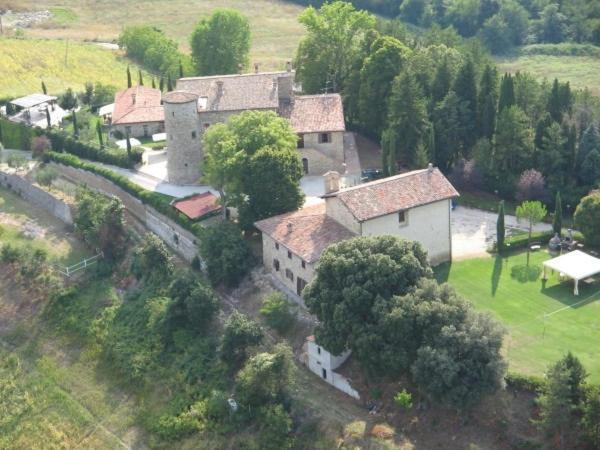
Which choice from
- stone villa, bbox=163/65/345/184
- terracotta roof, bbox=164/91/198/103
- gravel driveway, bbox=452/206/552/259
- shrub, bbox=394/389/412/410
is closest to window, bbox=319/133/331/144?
stone villa, bbox=163/65/345/184

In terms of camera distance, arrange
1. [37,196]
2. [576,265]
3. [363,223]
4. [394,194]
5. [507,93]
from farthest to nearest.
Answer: [37,196]
[507,93]
[394,194]
[363,223]
[576,265]

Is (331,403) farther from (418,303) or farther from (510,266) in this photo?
(510,266)

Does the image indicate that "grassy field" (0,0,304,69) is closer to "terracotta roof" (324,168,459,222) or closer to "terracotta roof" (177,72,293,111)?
"terracotta roof" (177,72,293,111)

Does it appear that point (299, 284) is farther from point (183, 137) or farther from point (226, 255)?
point (183, 137)

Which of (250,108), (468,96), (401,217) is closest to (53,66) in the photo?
(250,108)

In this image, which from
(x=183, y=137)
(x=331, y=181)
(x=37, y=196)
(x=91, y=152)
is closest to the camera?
(x=331, y=181)

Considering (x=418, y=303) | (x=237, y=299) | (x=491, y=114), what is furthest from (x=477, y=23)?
(x=418, y=303)
